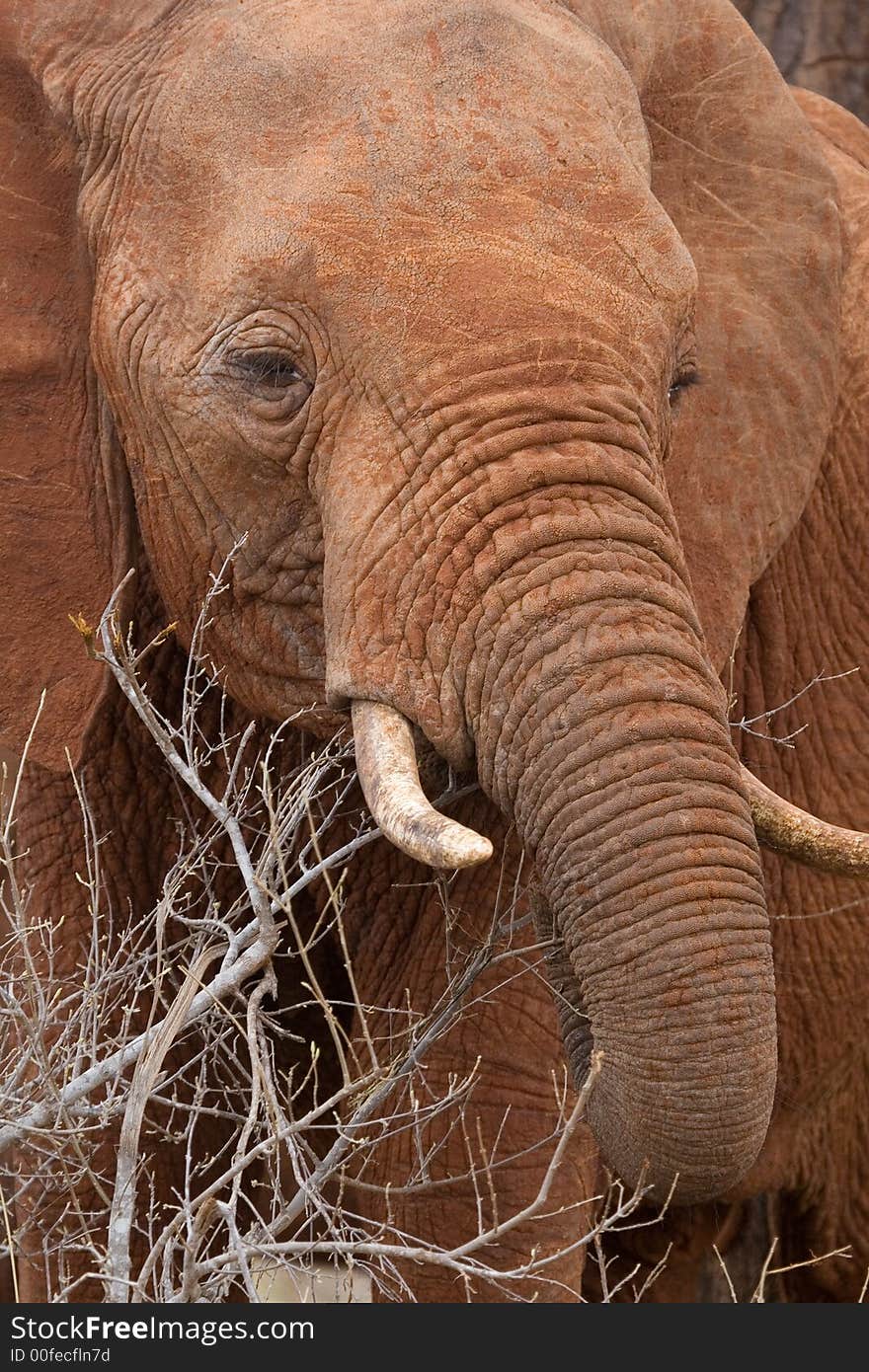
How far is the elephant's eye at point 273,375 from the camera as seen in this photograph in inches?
151

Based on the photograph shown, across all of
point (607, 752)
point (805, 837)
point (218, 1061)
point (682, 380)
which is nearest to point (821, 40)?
point (682, 380)

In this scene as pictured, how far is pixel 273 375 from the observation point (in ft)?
12.7

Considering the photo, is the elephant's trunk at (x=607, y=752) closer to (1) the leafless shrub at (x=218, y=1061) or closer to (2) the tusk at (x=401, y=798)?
(2) the tusk at (x=401, y=798)

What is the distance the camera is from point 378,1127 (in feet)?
15.7

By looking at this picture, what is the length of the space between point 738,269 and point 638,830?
1.57 metres

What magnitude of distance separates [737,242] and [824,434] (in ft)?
1.42

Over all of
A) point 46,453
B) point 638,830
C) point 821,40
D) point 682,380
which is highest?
point 682,380

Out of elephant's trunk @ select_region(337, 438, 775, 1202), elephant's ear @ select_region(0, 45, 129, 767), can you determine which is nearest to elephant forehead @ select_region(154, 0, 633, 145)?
elephant's ear @ select_region(0, 45, 129, 767)

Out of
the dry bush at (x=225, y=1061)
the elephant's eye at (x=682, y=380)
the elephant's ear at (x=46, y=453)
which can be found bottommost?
the dry bush at (x=225, y=1061)

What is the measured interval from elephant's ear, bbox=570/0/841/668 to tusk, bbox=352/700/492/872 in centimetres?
100

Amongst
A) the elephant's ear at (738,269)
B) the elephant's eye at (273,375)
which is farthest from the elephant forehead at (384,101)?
the elephant's ear at (738,269)

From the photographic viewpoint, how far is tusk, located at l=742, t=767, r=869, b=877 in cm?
367

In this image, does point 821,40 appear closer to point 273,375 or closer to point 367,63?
point 367,63

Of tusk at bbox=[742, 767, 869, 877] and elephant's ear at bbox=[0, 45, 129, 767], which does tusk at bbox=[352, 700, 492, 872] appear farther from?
elephant's ear at bbox=[0, 45, 129, 767]
